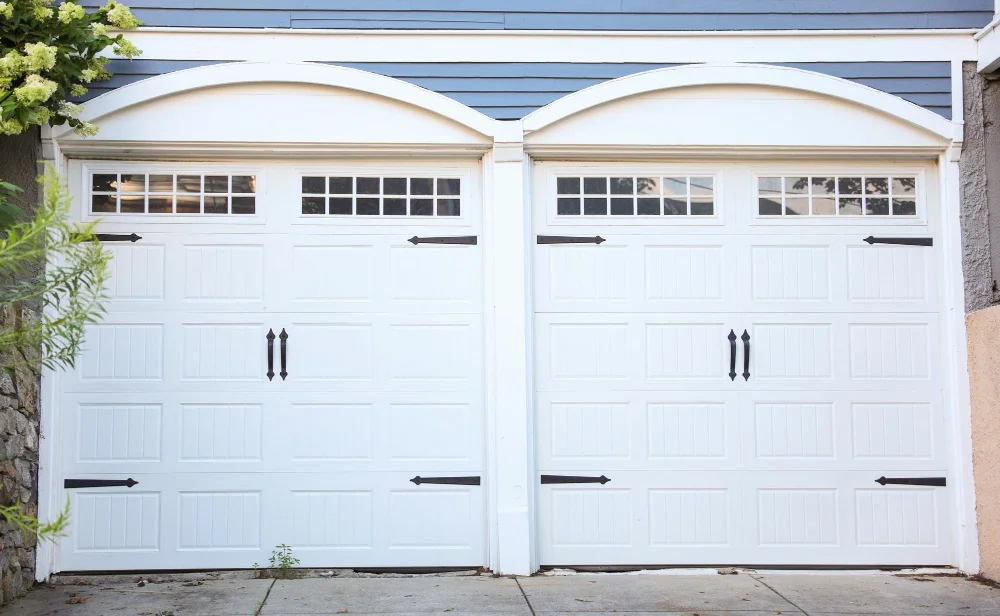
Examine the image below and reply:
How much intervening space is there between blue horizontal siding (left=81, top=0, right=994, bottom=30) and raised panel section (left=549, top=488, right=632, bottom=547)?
104 inches

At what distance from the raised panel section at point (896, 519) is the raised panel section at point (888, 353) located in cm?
67

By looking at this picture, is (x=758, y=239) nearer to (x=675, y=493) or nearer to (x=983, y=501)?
(x=675, y=493)

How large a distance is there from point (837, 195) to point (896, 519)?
188 cm

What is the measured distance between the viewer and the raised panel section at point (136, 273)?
479 cm

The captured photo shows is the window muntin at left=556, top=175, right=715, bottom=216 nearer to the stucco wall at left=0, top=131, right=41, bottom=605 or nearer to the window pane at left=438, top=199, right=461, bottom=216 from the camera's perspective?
the window pane at left=438, top=199, right=461, bottom=216

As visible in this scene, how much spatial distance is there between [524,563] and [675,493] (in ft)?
3.10

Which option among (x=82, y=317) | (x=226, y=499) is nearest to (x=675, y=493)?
(x=226, y=499)

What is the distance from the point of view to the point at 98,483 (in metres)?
4.68

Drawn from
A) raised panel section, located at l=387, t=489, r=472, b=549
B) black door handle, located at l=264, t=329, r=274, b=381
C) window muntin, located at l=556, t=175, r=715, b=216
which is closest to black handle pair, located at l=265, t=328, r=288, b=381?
black door handle, located at l=264, t=329, r=274, b=381

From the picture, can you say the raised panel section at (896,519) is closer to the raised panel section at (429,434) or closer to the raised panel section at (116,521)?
the raised panel section at (429,434)

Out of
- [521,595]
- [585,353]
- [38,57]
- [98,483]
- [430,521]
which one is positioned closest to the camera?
[38,57]

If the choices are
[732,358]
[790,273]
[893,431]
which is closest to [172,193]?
[732,358]

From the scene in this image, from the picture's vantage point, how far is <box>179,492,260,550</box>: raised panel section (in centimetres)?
473

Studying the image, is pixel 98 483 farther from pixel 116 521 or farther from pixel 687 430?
pixel 687 430
